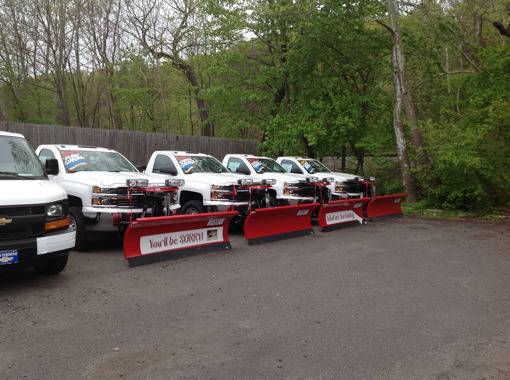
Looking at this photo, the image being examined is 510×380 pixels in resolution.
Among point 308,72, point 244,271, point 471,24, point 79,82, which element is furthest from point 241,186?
point 79,82

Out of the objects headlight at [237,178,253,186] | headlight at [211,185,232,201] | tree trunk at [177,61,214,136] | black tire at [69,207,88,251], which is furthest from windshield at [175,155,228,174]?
tree trunk at [177,61,214,136]

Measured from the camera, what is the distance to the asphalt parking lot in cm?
410

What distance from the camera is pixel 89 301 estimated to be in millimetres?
5867

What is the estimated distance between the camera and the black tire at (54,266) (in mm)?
6831

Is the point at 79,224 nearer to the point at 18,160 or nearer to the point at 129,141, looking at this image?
the point at 18,160

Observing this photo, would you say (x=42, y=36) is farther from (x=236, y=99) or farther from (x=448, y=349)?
(x=448, y=349)

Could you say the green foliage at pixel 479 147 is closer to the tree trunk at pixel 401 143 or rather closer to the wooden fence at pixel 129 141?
the tree trunk at pixel 401 143

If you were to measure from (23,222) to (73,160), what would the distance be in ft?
13.4

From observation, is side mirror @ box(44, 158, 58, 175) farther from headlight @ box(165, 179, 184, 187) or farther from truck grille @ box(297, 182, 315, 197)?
truck grille @ box(297, 182, 315, 197)

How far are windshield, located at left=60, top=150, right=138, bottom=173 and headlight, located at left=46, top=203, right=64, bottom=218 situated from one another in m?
3.33

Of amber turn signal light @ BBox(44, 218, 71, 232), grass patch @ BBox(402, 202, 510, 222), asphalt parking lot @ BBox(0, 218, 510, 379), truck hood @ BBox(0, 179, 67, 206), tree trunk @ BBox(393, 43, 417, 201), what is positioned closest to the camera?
asphalt parking lot @ BBox(0, 218, 510, 379)

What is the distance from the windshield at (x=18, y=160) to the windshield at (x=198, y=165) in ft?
14.8

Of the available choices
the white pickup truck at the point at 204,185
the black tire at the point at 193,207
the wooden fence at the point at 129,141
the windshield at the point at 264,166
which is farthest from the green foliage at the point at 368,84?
the black tire at the point at 193,207

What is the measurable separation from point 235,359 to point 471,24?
20.4 meters
